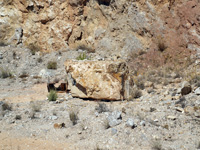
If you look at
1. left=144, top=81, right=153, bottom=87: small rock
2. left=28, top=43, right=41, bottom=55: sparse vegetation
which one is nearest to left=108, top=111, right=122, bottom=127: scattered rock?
left=144, top=81, right=153, bottom=87: small rock

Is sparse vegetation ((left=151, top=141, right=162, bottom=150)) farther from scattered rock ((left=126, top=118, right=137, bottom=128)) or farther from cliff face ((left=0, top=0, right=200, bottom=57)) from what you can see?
cliff face ((left=0, top=0, right=200, bottom=57))

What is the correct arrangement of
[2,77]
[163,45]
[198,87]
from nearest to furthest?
[198,87] → [163,45] → [2,77]

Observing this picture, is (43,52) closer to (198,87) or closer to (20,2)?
(20,2)

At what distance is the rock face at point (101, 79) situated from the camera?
251 inches

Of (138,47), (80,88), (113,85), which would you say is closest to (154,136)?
(113,85)

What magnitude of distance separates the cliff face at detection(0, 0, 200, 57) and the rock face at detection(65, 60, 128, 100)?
4.40 meters

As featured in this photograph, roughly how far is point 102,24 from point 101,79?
7255 millimetres

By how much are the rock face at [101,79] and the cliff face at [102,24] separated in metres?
4.40

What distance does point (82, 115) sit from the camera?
5.39 m

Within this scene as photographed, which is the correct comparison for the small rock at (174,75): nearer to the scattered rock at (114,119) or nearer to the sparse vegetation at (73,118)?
the scattered rock at (114,119)

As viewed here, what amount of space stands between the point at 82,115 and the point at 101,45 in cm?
769

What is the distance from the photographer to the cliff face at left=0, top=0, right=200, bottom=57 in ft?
32.6

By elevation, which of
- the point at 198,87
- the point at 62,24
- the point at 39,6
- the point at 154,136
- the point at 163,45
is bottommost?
the point at 154,136

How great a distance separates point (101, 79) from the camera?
6.48 metres
